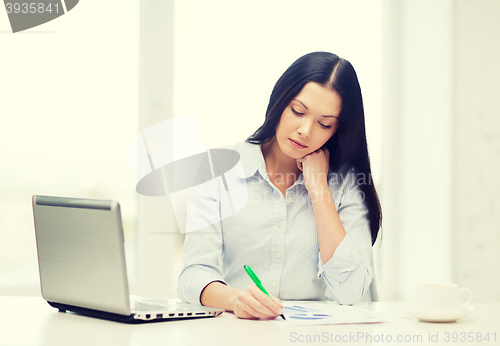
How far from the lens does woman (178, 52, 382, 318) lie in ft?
3.88

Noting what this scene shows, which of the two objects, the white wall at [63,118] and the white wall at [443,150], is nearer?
the white wall at [63,118]

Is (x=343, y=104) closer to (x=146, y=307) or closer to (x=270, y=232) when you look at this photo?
(x=270, y=232)

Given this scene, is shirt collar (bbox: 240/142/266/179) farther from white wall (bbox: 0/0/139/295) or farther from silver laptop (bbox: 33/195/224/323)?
white wall (bbox: 0/0/139/295)

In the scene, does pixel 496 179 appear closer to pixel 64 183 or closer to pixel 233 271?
pixel 233 271

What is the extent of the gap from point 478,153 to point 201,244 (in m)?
1.98

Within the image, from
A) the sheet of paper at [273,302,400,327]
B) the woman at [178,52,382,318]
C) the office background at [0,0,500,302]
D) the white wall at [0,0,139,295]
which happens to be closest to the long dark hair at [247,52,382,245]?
the woman at [178,52,382,318]

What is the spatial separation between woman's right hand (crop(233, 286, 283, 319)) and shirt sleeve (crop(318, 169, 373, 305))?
0.36 metres

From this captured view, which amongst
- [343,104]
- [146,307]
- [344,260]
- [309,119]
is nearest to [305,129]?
[309,119]

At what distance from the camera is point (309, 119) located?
123cm

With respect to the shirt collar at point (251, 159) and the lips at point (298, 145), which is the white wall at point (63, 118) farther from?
the lips at point (298, 145)

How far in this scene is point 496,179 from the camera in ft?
8.26

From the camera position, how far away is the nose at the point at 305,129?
122 centimetres

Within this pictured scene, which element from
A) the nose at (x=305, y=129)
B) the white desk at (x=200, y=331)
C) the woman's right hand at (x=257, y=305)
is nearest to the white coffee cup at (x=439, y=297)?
the white desk at (x=200, y=331)

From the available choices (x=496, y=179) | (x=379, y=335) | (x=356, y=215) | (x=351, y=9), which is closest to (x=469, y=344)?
(x=379, y=335)
